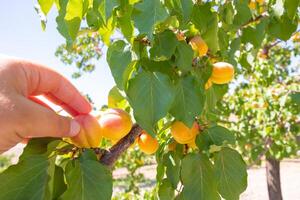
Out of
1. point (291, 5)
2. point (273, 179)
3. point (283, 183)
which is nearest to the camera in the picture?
point (291, 5)

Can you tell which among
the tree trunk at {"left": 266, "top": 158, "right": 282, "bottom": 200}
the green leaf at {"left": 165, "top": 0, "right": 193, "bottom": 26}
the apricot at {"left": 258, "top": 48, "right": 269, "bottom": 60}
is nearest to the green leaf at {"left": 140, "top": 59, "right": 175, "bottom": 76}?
the green leaf at {"left": 165, "top": 0, "right": 193, "bottom": 26}

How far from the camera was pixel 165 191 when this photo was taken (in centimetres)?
106

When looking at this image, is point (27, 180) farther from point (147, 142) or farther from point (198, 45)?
point (198, 45)

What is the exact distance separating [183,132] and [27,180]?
0.36 meters

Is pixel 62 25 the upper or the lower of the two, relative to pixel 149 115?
upper

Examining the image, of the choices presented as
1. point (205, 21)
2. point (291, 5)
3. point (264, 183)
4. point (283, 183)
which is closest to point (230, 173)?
point (205, 21)

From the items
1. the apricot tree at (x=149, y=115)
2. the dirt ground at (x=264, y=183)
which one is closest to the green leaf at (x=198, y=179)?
the apricot tree at (x=149, y=115)

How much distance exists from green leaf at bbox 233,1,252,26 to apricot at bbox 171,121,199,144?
46 cm

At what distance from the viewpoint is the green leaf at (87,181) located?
0.71 meters

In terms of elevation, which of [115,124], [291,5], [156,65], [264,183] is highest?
[291,5]

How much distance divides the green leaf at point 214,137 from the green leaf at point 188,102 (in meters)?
0.07

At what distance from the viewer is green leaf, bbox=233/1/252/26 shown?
120 cm

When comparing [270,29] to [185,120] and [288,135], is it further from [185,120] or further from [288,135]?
[288,135]

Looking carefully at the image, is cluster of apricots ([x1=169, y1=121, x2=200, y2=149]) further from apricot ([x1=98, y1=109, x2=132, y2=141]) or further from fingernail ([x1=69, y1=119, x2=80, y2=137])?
fingernail ([x1=69, y1=119, x2=80, y2=137])
